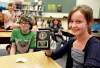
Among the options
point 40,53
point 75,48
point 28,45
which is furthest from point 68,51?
point 28,45

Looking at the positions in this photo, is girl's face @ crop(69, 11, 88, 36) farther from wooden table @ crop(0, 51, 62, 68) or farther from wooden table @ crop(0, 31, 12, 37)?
wooden table @ crop(0, 31, 12, 37)

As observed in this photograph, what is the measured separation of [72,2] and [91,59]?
7.40m

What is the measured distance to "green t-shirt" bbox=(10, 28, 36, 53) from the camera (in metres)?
2.91

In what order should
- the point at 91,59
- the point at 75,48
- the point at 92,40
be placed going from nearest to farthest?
the point at 91,59 < the point at 92,40 < the point at 75,48

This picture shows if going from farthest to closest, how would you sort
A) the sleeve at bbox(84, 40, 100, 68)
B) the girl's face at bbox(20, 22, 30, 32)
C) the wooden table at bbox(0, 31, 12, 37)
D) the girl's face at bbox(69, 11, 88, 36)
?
the wooden table at bbox(0, 31, 12, 37) → the girl's face at bbox(20, 22, 30, 32) → the girl's face at bbox(69, 11, 88, 36) → the sleeve at bbox(84, 40, 100, 68)

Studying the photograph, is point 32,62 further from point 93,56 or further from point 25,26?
point 25,26

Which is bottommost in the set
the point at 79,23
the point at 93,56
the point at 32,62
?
the point at 32,62

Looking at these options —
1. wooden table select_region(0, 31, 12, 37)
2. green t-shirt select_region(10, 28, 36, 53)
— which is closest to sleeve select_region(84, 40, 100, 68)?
green t-shirt select_region(10, 28, 36, 53)

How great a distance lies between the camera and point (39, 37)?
6.82ft

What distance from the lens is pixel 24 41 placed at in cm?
291

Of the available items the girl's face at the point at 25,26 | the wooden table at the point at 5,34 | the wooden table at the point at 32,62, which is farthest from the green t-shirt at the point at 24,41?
the wooden table at the point at 5,34

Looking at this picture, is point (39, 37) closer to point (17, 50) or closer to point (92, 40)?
point (92, 40)

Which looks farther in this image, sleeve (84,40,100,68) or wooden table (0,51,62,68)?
wooden table (0,51,62,68)

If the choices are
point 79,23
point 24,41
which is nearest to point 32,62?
point 79,23
